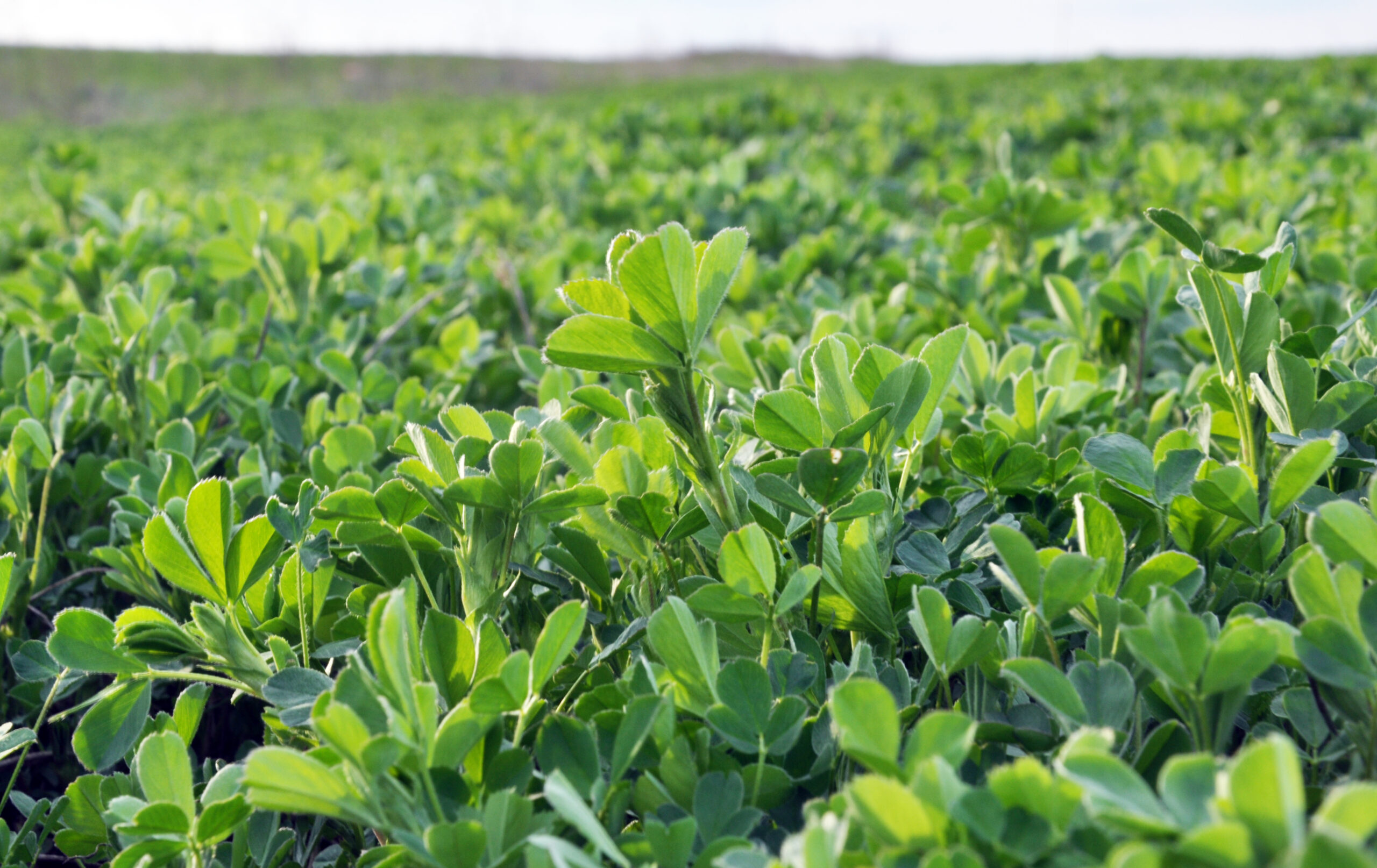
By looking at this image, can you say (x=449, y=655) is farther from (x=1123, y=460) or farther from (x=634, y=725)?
(x=1123, y=460)

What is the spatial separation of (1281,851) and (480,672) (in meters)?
0.49

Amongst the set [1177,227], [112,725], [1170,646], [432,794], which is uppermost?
[1177,227]

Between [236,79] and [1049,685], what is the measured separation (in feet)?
124

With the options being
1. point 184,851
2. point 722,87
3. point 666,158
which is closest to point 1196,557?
point 184,851

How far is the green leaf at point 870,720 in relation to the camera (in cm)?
52

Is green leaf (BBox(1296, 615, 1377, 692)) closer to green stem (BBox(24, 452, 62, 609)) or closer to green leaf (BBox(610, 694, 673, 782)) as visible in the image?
green leaf (BBox(610, 694, 673, 782))

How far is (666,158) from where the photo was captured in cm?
362

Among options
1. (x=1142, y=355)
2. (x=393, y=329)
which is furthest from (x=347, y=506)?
(x=1142, y=355)

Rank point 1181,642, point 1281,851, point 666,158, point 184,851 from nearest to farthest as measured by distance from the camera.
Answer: point 1281,851 → point 1181,642 → point 184,851 → point 666,158

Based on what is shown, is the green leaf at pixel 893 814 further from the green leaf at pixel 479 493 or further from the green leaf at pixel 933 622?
the green leaf at pixel 479 493

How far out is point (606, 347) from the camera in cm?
66

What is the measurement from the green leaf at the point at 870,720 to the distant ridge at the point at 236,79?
29.3 meters

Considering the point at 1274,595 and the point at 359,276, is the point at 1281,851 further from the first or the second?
the point at 359,276

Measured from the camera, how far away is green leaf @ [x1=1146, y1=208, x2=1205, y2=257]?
70 cm
